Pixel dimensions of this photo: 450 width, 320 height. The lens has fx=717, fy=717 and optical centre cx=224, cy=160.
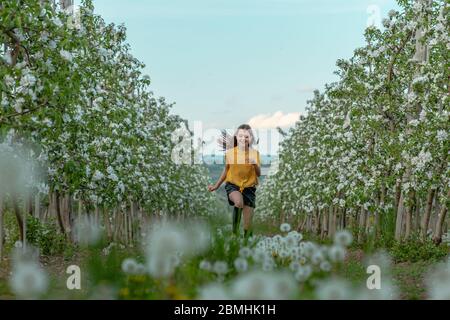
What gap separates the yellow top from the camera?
40.4 ft

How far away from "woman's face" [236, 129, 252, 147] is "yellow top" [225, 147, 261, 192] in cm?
21

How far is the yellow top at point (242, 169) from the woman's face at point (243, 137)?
0.69 feet

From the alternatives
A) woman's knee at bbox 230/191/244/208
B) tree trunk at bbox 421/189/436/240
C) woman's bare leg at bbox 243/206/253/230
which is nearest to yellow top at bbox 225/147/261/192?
woman's knee at bbox 230/191/244/208

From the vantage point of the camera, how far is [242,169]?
1238 centimetres

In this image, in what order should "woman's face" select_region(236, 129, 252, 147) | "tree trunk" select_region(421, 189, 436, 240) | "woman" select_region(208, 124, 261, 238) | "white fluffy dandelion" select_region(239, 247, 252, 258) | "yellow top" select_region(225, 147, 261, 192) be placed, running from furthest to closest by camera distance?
"tree trunk" select_region(421, 189, 436, 240) < "yellow top" select_region(225, 147, 261, 192) < "woman" select_region(208, 124, 261, 238) < "woman's face" select_region(236, 129, 252, 147) < "white fluffy dandelion" select_region(239, 247, 252, 258)

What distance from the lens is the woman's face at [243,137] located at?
12.1 metres

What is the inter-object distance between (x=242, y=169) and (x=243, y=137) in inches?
23.7

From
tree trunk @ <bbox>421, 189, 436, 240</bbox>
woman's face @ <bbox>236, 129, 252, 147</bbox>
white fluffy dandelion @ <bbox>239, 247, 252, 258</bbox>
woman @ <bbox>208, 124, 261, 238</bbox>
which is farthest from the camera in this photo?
tree trunk @ <bbox>421, 189, 436, 240</bbox>

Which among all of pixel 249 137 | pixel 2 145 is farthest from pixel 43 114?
pixel 249 137

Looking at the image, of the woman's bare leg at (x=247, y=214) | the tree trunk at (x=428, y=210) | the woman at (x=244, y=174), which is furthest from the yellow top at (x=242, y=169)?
the tree trunk at (x=428, y=210)

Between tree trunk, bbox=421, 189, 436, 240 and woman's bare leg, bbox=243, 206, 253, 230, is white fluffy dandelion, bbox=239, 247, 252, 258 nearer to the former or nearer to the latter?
woman's bare leg, bbox=243, 206, 253, 230

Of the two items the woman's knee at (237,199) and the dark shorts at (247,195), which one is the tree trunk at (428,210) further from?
the woman's knee at (237,199)

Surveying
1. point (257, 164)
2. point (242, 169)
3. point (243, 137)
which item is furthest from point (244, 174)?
point (243, 137)
